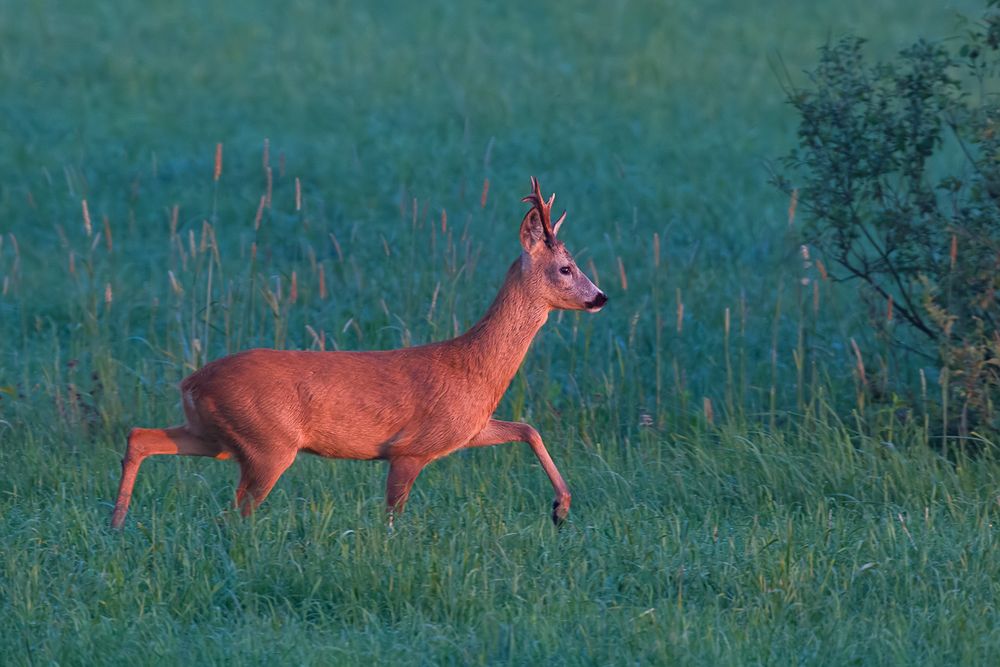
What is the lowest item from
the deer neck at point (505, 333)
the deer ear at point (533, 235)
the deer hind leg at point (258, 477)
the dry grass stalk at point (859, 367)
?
the deer hind leg at point (258, 477)

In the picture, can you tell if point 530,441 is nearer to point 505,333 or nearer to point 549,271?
point 505,333

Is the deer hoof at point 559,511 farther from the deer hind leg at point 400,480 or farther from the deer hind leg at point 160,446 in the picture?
the deer hind leg at point 160,446

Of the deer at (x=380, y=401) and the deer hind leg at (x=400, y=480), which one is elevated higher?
the deer at (x=380, y=401)

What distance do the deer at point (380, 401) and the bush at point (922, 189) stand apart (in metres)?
1.71

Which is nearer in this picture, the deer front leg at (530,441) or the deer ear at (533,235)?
the deer front leg at (530,441)

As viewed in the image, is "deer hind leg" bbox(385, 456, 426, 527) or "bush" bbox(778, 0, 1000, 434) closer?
"deer hind leg" bbox(385, 456, 426, 527)

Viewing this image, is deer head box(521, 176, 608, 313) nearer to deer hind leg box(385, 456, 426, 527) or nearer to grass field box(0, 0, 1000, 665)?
grass field box(0, 0, 1000, 665)

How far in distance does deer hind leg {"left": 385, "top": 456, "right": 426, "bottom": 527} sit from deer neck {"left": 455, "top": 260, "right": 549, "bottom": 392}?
543 millimetres

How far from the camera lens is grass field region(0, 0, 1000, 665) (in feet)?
16.6

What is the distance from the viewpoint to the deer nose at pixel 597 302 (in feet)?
21.9

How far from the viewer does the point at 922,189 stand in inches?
305

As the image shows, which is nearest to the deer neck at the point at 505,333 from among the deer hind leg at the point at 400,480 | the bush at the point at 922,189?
the deer hind leg at the point at 400,480

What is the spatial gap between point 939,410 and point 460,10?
14515mm

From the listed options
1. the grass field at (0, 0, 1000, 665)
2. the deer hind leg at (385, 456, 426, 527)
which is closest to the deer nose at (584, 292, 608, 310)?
the grass field at (0, 0, 1000, 665)
